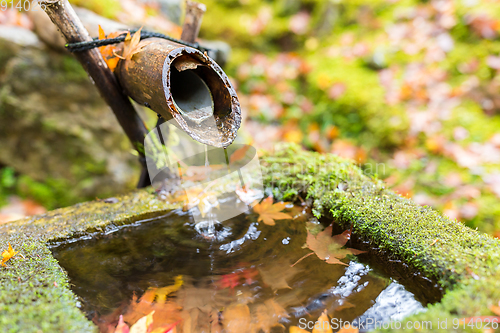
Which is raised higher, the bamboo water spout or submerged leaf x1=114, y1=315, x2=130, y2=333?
the bamboo water spout

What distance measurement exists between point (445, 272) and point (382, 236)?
0.29 metres

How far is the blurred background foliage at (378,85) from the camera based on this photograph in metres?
3.04

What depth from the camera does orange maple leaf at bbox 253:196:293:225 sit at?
5.77 feet

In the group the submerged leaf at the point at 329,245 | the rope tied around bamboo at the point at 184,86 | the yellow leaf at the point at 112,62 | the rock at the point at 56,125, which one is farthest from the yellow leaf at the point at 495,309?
the rock at the point at 56,125

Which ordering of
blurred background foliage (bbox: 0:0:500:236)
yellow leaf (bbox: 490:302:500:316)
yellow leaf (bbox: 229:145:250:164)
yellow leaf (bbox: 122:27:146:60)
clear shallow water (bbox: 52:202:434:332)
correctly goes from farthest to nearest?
blurred background foliage (bbox: 0:0:500:236) → yellow leaf (bbox: 229:145:250:164) → yellow leaf (bbox: 122:27:146:60) → clear shallow water (bbox: 52:202:434:332) → yellow leaf (bbox: 490:302:500:316)

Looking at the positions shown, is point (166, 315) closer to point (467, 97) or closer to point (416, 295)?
point (416, 295)

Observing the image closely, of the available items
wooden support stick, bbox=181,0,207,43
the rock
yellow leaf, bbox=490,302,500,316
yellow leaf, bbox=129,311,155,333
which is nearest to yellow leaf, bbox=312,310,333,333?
yellow leaf, bbox=490,302,500,316

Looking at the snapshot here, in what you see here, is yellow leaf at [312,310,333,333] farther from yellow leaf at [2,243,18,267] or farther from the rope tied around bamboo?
yellow leaf at [2,243,18,267]

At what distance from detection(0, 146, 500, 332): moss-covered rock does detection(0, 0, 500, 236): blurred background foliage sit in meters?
0.76

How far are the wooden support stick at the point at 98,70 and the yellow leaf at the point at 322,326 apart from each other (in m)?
1.68

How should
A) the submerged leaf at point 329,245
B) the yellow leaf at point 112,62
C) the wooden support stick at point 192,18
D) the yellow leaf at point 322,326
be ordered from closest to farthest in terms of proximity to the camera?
the yellow leaf at point 322,326
the submerged leaf at point 329,245
the yellow leaf at point 112,62
the wooden support stick at point 192,18

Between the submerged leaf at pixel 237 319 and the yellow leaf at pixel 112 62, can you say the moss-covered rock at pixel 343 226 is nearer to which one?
the submerged leaf at pixel 237 319

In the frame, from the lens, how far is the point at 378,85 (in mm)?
3861

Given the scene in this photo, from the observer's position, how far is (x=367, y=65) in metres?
4.21
